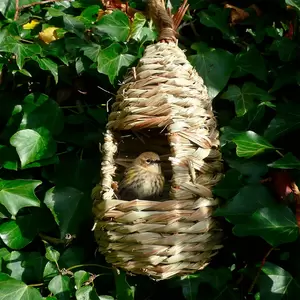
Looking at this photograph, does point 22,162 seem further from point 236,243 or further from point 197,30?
point 197,30

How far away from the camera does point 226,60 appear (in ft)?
5.27

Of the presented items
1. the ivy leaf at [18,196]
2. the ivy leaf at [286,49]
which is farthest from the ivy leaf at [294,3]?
the ivy leaf at [18,196]

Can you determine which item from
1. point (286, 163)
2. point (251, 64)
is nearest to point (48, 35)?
point (251, 64)

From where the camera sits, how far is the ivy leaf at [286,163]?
126 cm

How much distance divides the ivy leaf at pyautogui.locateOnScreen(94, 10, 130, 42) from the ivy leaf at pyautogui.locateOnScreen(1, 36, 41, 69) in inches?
8.1

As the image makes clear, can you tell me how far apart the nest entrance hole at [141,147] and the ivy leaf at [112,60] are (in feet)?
0.57

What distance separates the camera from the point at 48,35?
5.59ft

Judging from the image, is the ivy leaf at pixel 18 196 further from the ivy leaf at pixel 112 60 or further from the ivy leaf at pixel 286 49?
the ivy leaf at pixel 286 49

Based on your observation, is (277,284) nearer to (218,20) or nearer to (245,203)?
(245,203)

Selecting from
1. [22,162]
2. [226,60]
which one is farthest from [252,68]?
[22,162]

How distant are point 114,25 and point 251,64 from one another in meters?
0.42

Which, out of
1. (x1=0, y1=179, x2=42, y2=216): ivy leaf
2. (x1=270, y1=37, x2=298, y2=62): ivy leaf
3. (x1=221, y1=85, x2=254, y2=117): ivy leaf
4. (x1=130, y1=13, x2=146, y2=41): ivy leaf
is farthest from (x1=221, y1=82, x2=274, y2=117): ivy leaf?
(x1=0, y1=179, x2=42, y2=216): ivy leaf

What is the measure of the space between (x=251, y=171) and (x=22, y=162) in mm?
622

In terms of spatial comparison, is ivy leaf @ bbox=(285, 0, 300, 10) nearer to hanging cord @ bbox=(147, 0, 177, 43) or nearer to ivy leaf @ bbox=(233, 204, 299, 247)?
hanging cord @ bbox=(147, 0, 177, 43)
